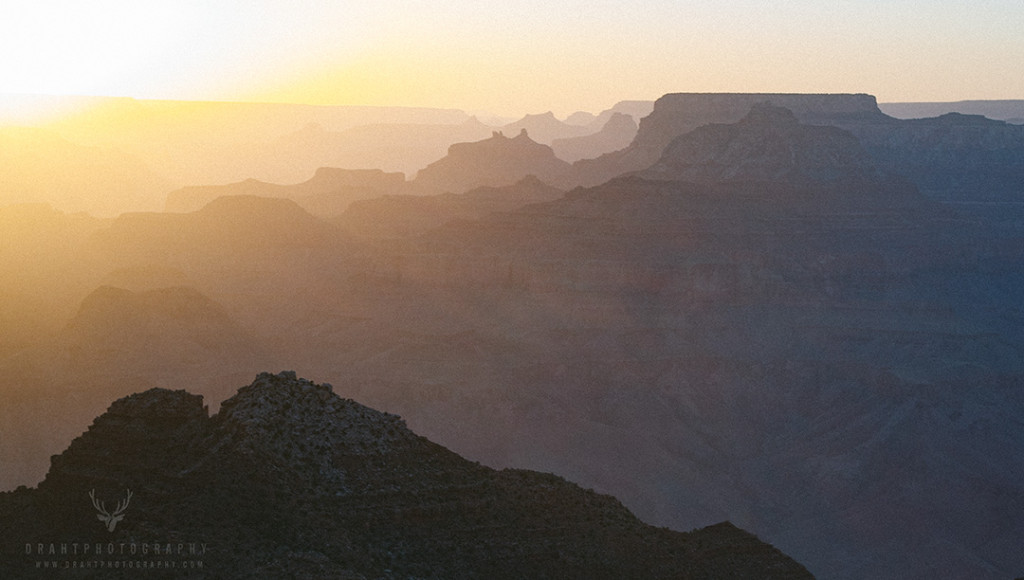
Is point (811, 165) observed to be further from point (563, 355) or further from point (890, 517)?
point (890, 517)

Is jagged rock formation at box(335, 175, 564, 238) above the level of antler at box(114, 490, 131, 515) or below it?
above

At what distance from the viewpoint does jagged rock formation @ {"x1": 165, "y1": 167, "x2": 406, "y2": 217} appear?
173125 mm

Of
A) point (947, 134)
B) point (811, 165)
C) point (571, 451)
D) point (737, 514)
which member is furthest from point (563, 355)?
point (947, 134)

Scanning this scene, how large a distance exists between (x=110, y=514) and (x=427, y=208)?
11583 centimetres

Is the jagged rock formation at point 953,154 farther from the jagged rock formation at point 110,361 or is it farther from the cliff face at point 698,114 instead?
the jagged rock formation at point 110,361

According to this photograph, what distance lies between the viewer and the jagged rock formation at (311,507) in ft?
88.0

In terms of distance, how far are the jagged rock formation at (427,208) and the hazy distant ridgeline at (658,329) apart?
1.54ft

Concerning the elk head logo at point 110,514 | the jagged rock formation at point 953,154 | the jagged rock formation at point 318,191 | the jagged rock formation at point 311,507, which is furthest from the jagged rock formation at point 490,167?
the elk head logo at point 110,514

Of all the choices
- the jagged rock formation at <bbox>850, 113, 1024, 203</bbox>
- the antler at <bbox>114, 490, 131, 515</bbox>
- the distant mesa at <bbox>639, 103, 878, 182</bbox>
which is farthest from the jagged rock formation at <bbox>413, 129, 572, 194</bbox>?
the antler at <bbox>114, 490, 131, 515</bbox>

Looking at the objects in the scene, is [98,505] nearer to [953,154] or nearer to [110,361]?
[110,361]

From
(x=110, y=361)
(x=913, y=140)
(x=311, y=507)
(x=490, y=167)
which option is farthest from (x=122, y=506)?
(x=490, y=167)

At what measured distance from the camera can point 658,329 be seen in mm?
103250

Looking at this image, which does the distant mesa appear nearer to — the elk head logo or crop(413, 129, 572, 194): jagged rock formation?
crop(413, 129, 572, 194): jagged rock formation

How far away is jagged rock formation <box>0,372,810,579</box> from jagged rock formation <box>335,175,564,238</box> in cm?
10588
